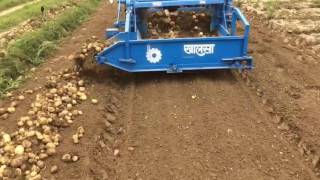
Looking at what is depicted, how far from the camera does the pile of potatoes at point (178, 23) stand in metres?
A: 11.5

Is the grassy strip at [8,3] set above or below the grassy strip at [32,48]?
below

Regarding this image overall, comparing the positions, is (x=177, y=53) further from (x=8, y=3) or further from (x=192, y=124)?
(x=8, y=3)

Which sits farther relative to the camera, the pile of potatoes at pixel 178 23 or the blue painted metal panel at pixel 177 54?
the pile of potatoes at pixel 178 23

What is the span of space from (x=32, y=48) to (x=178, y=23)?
140 inches

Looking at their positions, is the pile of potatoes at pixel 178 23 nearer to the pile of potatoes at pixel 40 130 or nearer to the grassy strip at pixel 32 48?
the grassy strip at pixel 32 48

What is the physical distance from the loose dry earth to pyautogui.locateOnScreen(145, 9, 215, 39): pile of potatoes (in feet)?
6.21

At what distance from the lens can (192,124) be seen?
24.5 ft

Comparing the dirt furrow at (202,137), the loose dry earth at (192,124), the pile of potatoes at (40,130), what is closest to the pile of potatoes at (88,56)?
the loose dry earth at (192,124)

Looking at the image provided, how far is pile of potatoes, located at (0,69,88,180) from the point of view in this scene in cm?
620

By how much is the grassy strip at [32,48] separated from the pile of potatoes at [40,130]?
2.84ft

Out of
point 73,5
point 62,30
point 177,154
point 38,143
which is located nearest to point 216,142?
point 177,154

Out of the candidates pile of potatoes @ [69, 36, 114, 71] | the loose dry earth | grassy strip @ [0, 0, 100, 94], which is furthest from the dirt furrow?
grassy strip @ [0, 0, 100, 94]

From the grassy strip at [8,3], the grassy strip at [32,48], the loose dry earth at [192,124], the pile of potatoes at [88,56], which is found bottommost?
the grassy strip at [8,3]

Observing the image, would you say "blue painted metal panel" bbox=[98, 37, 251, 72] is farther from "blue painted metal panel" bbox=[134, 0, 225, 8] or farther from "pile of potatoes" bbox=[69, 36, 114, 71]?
"blue painted metal panel" bbox=[134, 0, 225, 8]
